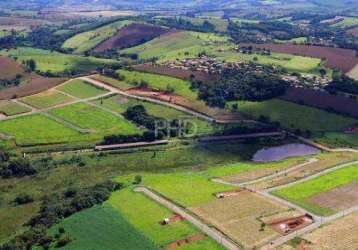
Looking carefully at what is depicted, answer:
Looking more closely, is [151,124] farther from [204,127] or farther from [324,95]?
[324,95]

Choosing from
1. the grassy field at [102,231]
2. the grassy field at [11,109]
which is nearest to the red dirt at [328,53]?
the grassy field at [11,109]

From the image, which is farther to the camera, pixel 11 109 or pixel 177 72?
pixel 177 72

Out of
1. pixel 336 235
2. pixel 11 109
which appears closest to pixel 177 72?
pixel 11 109

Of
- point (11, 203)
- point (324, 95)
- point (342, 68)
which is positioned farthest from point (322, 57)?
point (11, 203)

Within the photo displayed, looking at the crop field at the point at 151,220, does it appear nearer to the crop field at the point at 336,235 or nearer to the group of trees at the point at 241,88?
the crop field at the point at 336,235

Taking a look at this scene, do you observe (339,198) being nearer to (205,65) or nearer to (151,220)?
(151,220)

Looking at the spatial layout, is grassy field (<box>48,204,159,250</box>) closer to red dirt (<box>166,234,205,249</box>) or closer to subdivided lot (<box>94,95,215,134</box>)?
red dirt (<box>166,234,205,249</box>)

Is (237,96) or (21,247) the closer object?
(21,247)
